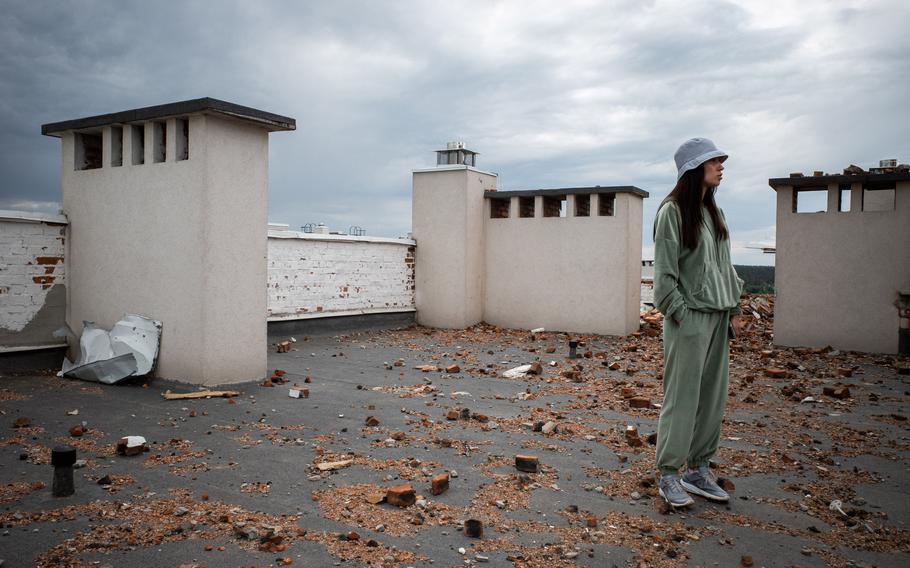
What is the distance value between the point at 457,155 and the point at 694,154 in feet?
35.8

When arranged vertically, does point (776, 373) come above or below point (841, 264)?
below

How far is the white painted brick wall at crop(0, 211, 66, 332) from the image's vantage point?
749 centimetres

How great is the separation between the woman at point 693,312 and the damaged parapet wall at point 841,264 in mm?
9019

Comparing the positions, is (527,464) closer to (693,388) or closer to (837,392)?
(693,388)

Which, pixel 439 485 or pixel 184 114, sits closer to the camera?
pixel 439 485

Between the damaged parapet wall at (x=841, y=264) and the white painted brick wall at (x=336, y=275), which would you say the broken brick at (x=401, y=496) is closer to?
the white painted brick wall at (x=336, y=275)

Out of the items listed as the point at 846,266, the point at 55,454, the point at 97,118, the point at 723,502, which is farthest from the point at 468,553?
the point at 846,266

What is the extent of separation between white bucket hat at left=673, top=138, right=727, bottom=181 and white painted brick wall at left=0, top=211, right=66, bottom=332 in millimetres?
7464

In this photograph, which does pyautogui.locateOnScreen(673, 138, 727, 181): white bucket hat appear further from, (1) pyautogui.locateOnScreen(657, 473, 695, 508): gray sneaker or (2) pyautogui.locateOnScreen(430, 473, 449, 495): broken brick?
(2) pyautogui.locateOnScreen(430, 473, 449, 495): broken brick

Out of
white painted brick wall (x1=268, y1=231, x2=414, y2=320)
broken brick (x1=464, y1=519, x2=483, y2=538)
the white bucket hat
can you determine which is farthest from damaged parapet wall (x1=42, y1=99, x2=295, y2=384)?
the white bucket hat

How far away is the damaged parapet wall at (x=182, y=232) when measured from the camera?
7.11 meters

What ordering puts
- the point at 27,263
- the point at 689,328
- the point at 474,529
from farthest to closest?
the point at 27,263 < the point at 689,328 < the point at 474,529

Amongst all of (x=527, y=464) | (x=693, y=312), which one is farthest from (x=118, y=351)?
(x=693, y=312)

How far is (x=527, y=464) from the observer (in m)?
4.56
